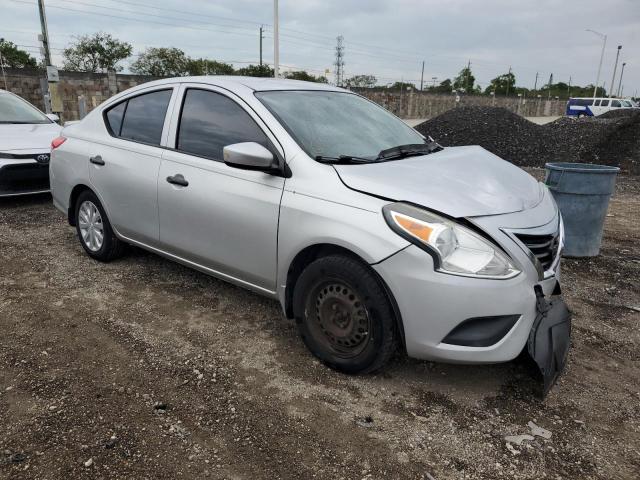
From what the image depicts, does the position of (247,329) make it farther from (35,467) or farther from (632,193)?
(632,193)

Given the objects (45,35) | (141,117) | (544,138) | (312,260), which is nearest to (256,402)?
(312,260)

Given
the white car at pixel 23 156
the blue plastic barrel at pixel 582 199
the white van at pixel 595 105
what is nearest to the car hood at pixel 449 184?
the blue plastic barrel at pixel 582 199

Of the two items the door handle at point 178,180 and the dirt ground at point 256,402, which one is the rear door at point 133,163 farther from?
the dirt ground at point 256,402

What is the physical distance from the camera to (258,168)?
310cm

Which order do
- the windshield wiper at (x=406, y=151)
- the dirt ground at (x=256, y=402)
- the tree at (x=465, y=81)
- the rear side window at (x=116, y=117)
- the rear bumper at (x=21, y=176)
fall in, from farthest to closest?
the tree at (x=465, y=81)
the rear bumper at (x=21, y=176)
the rear side window at (x=116, y=117)
the windshield wiper at (x=406, y=151)
the dirt ground at (x=256, y=402)

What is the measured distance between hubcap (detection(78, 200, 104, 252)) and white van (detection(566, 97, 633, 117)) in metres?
42.9

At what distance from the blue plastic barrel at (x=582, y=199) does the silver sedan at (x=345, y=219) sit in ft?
6.32

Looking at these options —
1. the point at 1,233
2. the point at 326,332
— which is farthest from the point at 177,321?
the point at 1,233

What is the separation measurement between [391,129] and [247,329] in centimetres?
191

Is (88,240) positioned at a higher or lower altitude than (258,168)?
lower

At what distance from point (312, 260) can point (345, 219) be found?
0.43 metres

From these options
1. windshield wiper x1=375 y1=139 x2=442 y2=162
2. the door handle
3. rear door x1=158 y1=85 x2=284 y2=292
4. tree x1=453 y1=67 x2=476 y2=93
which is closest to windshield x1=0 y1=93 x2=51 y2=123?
rear door x1=158 y1=85 x2=284 y2=292

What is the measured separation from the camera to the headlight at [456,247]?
2529 mm

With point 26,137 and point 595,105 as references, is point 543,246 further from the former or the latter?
point 595,105
